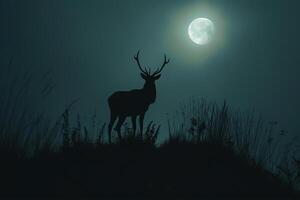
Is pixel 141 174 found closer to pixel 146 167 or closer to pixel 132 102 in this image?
pixel 146 167

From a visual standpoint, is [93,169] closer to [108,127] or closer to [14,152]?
[14,152]

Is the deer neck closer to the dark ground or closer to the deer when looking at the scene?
the deer

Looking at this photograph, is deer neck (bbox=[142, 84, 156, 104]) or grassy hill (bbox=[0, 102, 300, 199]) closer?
grassy hill (bbox=[0, 102, 300, 199])

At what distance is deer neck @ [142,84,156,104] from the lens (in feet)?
36.7

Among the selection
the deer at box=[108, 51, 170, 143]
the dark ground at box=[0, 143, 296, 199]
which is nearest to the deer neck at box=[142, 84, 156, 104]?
A: the deer at box=[108, 51, 170, 143]

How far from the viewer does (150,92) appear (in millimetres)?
11281

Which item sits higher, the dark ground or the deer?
the deer

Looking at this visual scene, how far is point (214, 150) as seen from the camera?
8.27 meters

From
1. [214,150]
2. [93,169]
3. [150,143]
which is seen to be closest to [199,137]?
[214,150]

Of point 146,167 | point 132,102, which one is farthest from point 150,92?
point 146,167

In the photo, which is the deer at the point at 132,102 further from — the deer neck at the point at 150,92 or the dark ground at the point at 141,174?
the dark ground at the point at 141,174

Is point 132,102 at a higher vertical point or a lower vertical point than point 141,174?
higher

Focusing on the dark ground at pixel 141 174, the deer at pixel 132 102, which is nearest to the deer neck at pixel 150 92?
the deer at pixel 132 102

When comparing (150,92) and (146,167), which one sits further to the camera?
(150,92)
